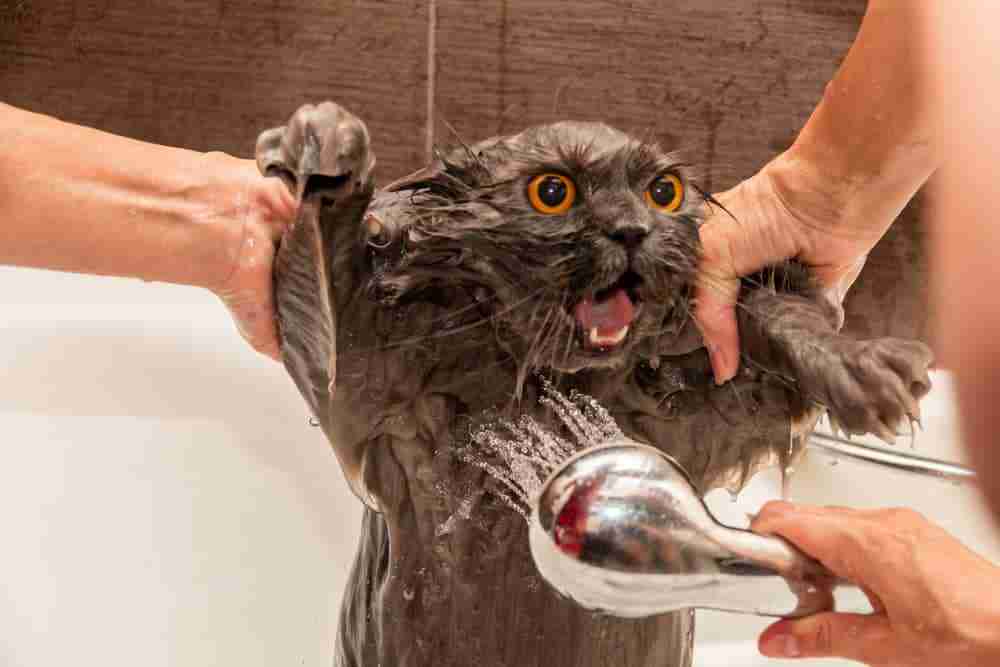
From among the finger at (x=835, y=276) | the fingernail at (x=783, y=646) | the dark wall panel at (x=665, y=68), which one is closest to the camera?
the fingernail at (x=783, y=646)

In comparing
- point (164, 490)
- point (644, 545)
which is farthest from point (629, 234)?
point (164, 490)

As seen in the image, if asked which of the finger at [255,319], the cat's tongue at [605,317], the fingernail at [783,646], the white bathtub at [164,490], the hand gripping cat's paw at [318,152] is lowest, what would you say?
the white bathtub at [164,490]

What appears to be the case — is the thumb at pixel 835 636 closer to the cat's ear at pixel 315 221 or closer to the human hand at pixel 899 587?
the human hand at pixel 899 587

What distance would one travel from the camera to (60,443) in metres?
1.00

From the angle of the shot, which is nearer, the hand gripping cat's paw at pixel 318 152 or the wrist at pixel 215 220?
the hand gripping cat's paw at pixel 318 152

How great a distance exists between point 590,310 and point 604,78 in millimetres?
538

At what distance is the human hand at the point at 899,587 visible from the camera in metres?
0.45

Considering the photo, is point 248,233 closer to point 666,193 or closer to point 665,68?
point 666,193

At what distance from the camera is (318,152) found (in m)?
0.41

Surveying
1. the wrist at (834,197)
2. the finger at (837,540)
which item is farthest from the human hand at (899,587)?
the wrist at (834,197)

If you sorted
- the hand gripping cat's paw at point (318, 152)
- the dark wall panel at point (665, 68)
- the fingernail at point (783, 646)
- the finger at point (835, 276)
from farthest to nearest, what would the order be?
the dark wall panel at point (665, 68)
the finger at point (835, 276)
the fingernail at point (783, 646)
the hand gripping cat's paw at point (318, 152)

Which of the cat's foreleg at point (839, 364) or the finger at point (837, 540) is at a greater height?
the cat's foreleg at point (839, 364)

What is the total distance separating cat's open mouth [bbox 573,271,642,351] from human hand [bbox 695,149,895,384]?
0.06 m

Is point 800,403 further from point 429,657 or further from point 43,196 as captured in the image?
point 43,196
